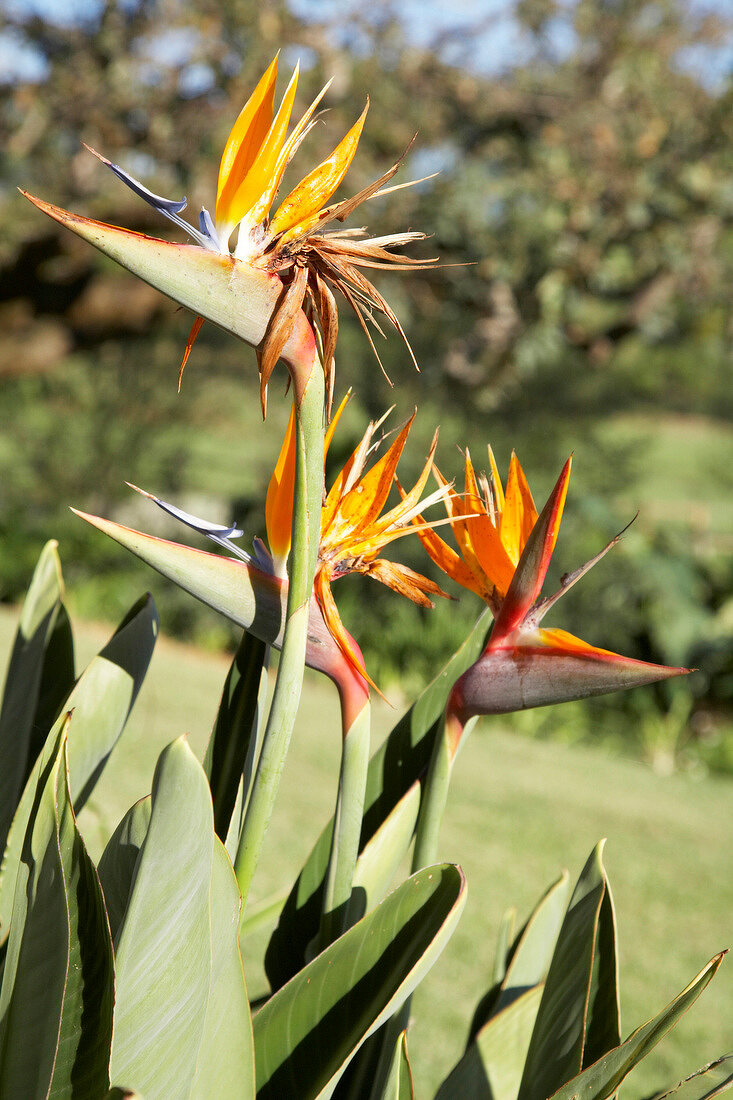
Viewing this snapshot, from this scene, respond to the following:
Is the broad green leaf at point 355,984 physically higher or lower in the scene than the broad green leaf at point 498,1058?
higher

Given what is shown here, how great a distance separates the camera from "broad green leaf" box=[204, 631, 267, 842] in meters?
0.91

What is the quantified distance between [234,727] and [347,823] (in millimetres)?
194

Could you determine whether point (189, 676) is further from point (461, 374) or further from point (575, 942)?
point (575, 942)

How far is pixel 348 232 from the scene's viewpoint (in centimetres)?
71

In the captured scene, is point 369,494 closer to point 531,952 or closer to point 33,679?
point 33,679

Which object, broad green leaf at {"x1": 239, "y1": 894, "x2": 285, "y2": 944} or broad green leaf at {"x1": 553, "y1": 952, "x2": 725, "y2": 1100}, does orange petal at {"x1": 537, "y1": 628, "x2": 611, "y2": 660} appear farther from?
broad green leaf at {"x1": 239, "y1": 894, "x2": 285, "y2": 944}

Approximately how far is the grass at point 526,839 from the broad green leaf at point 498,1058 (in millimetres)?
412

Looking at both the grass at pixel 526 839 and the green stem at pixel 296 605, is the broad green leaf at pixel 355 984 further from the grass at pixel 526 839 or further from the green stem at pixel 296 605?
the grass at pixel 526 839

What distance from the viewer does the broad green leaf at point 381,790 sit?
3.20 ft

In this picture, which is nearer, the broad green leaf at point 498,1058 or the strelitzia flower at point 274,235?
the strelitzia flower at point 274,235

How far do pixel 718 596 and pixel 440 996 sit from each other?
466 centimetres

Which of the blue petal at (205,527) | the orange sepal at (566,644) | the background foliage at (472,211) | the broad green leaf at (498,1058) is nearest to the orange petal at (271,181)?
the blue petal at (205,527)

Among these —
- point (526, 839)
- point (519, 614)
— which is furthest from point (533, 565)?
point (526, 839)

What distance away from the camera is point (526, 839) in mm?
3404
